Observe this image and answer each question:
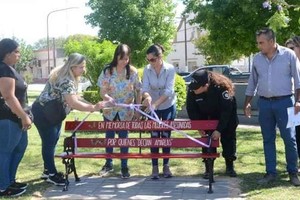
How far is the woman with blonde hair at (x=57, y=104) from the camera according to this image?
5.59 meters

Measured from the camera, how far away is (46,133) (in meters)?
5.95

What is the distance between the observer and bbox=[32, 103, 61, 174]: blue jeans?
19.4ft

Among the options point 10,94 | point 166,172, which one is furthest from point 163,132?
point 10,94

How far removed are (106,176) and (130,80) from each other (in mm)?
1374

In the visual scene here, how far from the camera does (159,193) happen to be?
221 inches

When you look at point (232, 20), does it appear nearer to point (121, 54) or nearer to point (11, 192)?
point (121, 54)

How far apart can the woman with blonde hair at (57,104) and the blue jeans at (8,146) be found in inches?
13.5

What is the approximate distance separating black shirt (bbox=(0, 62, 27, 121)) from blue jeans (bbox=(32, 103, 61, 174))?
1.45 ft

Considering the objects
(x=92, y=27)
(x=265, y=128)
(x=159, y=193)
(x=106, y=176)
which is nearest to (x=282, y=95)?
(x=265, y=128)

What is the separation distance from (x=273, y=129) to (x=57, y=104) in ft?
8.88

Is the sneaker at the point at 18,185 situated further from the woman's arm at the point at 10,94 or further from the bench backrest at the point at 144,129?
the woman's arm at the point at 10,94

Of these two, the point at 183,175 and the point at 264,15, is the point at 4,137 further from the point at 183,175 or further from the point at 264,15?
the point at 264,15

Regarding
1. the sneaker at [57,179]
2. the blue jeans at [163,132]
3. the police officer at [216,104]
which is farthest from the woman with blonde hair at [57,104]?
the police officer at [216,104]

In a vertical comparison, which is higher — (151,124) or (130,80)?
(130,80)
